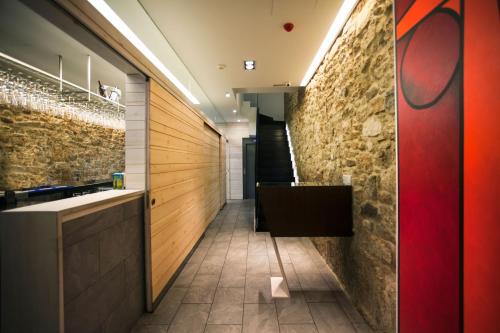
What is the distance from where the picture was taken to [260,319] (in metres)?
2.19

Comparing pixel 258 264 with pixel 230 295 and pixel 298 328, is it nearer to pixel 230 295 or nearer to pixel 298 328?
pixel 230 295

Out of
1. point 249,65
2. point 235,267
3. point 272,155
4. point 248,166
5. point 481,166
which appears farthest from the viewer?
point 248,166

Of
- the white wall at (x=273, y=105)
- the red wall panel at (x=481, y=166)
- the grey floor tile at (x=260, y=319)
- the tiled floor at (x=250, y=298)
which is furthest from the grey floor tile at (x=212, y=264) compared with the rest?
the white wall at (x=273, y=105)

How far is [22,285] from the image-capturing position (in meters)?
1.24

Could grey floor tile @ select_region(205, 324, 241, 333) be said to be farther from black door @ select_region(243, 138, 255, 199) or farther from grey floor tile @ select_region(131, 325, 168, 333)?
black door @ select_region(243, 138, 255, 199)

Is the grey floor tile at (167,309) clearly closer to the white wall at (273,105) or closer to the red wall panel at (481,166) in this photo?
the red wall panel at (481,166)

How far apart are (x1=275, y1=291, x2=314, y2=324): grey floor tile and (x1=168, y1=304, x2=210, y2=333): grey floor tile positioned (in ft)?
2.46

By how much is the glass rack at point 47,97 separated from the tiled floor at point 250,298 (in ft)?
10.5

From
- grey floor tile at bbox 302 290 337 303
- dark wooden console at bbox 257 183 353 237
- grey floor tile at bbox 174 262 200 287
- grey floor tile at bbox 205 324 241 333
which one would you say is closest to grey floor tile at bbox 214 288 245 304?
grey floor tile at bbox 205 324 241 333

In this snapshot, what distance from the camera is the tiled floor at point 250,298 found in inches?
82.6

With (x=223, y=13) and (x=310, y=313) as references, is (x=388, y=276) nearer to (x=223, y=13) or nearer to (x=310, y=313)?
(x=310, y=313)

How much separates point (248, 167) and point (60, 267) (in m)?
8.32

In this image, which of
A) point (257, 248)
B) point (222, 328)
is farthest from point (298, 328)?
point (257, 248)

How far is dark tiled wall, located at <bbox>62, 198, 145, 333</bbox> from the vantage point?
136 cm
